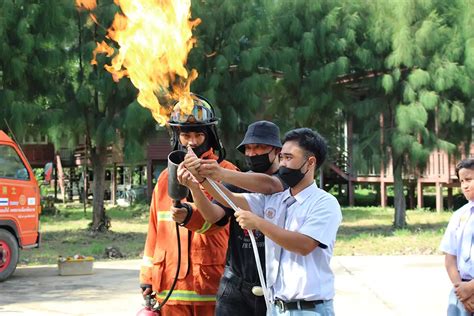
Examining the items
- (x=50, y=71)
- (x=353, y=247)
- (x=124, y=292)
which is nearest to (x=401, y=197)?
(x=353, y=247)

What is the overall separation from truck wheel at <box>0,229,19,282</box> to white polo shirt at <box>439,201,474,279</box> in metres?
8.42

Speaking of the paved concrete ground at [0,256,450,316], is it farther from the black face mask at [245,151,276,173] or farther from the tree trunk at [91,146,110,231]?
the tree trunk at [91,146,110,231]

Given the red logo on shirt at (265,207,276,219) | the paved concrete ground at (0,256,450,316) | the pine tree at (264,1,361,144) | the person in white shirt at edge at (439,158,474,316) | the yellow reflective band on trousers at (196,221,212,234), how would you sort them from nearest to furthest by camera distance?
the red logo on shirt at (265,207,276,219) → the yellow reflective band on trousers at (196,221,212,234) → the person in white shirt at edge at (439,158,474,316) → the paved concrete ground at (0,256,450,316) → the pine tree at (264,1,361,144)

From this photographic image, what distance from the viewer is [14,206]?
11.9 meters

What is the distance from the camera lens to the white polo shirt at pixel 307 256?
3535 mm

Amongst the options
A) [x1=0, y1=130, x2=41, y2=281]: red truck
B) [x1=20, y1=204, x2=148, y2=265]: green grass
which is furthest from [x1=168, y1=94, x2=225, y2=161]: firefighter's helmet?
[x1=20, y1=204, x2=148, y2=265]: green grass

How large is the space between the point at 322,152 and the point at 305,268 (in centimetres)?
60

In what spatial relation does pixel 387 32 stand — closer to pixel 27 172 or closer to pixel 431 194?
pixel 27 172

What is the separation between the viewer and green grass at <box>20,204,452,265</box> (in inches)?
595

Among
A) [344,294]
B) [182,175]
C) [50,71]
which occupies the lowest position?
[344,294]

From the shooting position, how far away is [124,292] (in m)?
10.1

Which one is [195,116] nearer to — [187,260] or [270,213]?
[270,213]

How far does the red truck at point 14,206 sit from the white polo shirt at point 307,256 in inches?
345

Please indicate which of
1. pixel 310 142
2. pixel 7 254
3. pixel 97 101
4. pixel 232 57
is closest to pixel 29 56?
pixel 97 101
